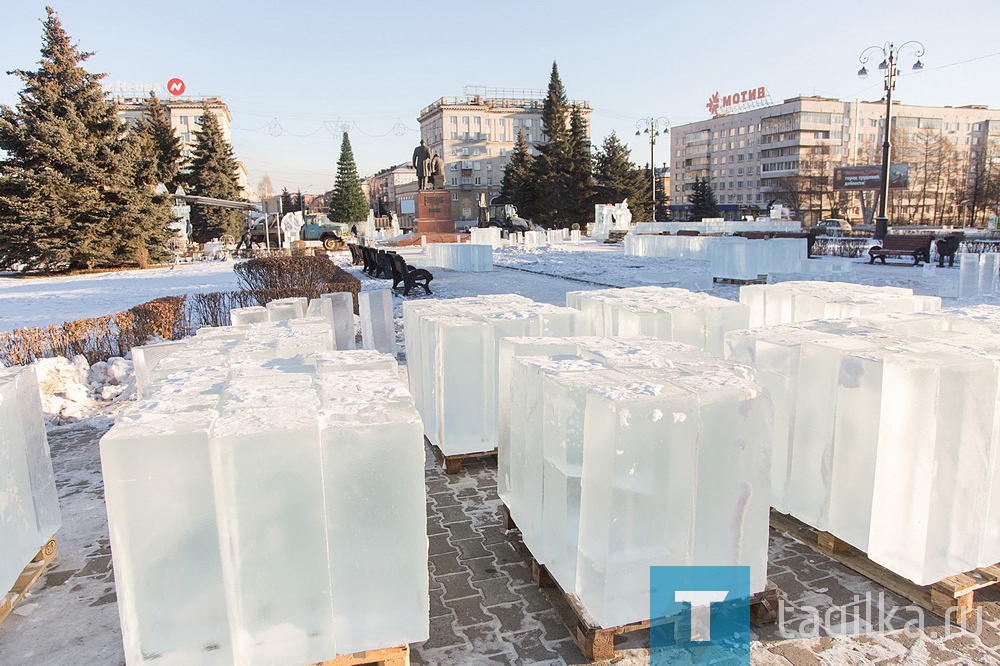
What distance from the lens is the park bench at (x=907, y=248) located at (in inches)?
751

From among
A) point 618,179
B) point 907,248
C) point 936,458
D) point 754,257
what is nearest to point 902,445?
point 936,458

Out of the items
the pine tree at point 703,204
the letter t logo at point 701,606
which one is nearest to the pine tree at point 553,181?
the pine tree at point 703,204

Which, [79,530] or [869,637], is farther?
[79,530]

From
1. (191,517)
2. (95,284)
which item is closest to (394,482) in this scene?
(191,517)

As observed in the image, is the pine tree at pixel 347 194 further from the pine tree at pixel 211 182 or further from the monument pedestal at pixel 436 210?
the monument pedestal at pixel 436 210

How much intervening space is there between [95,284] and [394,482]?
2020 cm

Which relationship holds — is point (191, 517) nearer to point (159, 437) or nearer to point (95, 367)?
point (159, 437)

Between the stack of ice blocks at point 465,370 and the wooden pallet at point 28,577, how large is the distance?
8.20 ft

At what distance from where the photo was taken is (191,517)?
2383mm

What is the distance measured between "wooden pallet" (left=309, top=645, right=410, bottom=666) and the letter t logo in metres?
1.19

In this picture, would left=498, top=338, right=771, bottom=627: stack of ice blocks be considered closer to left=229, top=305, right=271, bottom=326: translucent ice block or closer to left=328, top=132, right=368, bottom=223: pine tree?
left=229, top=305, right=271, bottom=326: translucent ice block

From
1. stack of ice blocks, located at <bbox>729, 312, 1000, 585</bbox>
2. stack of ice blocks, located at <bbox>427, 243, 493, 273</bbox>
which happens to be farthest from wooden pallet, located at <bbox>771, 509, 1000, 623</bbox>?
stack of ice blocks, located at <bbox>427, 243, 493, 273</bbox>

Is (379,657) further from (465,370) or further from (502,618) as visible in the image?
(465,370)

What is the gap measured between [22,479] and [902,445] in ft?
14.4
